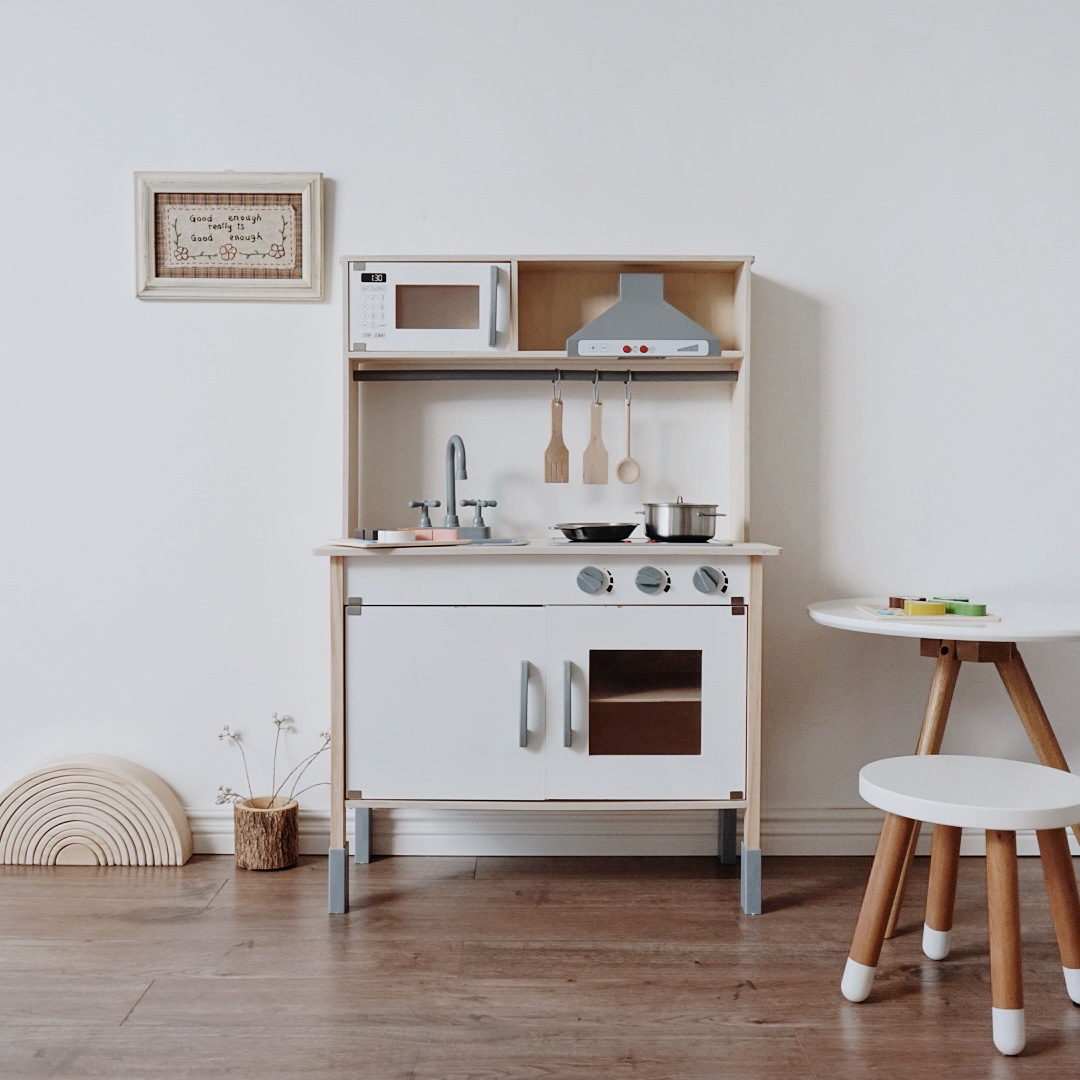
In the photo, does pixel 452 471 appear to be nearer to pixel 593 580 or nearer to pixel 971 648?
pixel 593 580

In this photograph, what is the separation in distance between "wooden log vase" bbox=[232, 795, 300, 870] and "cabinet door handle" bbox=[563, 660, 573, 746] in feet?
2.76

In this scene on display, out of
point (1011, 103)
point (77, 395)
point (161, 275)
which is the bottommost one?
point (77, 395)

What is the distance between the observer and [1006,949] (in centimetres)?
169

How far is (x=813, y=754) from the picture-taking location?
9.20 ft

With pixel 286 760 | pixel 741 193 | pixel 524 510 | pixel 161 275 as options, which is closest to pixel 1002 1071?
pixel 524 510

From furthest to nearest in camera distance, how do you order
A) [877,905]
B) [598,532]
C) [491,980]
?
[598,532] < [491,980] < [877,905]

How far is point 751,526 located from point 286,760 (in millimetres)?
1465

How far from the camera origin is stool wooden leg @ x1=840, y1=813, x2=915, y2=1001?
1.83 metres

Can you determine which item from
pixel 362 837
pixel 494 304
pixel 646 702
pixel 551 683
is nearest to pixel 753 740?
pixel 646 702

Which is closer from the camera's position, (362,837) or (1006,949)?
(1006,949)

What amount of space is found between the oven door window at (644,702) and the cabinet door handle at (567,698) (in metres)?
0.05

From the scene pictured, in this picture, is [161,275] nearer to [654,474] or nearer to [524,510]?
[524,510]

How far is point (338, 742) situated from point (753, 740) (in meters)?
0.97

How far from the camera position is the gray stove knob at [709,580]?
2.31 meters
